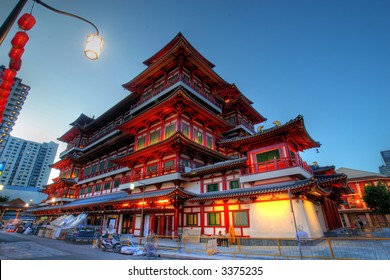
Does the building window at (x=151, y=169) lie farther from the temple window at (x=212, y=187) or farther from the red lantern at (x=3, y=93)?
the red lantern at (x=3, y=93)

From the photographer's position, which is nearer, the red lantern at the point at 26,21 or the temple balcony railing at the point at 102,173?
the red lantern at the point at 26,21

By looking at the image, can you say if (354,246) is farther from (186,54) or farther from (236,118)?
(186,54)

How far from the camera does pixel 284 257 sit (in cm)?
1010

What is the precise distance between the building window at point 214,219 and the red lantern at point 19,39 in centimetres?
1676

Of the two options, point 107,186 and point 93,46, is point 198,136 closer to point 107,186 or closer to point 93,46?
point 107,186

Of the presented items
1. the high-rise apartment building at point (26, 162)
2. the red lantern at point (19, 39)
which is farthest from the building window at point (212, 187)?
the high-rise apartment building at point (26, 162)

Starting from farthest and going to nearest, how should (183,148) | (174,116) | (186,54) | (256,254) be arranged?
(186,54)
(174,116)
(183,148)
(256,254)

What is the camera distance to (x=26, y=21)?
13.5 ft

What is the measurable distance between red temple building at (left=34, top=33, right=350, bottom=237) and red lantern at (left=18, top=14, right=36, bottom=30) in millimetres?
9764

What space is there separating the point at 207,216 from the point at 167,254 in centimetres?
613

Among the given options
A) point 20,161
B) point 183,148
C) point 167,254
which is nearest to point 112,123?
point 183,148

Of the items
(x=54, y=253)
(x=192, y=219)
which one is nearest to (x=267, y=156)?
(x=192, y=219)

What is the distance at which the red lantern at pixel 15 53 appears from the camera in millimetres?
3846

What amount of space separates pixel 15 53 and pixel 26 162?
501ft
